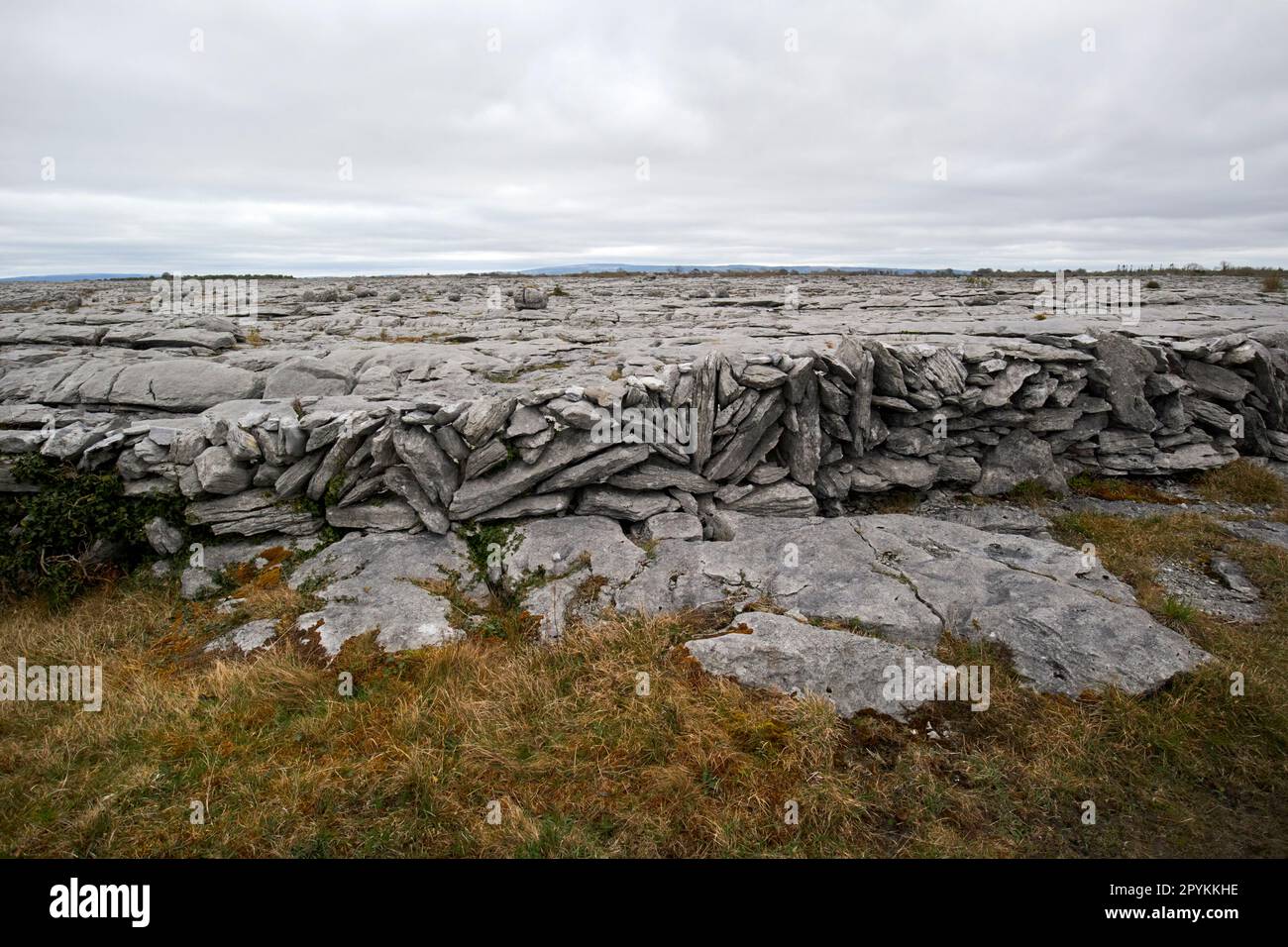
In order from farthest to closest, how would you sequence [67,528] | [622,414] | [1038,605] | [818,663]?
1. [622,414]
2. [67,528]
3. [1038,605]
4. [818,663]

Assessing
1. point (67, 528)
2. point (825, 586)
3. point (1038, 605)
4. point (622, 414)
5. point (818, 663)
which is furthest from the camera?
point (622, 414)

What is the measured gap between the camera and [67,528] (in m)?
9.50

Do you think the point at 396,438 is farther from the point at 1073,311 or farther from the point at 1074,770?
the point at 1073,311

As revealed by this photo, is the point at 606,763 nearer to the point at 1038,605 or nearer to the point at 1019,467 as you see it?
the point at 1038,605

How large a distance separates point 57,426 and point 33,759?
672 cm

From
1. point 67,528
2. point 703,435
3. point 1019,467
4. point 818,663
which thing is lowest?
point 818,663

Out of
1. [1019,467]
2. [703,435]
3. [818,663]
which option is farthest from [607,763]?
[1019,467]

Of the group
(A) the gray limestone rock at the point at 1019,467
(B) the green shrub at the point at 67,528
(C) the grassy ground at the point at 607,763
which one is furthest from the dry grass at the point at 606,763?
(A) the gray limestone rock at the point at 1019,467

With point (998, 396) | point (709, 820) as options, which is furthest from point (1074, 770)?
point (998, 396)

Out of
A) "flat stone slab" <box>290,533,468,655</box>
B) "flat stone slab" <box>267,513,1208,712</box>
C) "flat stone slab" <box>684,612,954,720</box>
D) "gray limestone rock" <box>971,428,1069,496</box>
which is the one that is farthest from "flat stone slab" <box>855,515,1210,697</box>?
"flat stone slab" <box>290,533,468,655</box>

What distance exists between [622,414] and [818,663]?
529cm

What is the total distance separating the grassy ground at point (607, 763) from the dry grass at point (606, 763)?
0.07ft

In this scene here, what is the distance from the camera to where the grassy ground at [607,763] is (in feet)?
17.9

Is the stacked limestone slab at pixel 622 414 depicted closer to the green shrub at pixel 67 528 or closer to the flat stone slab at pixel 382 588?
the green shrub at pixel 67 528
